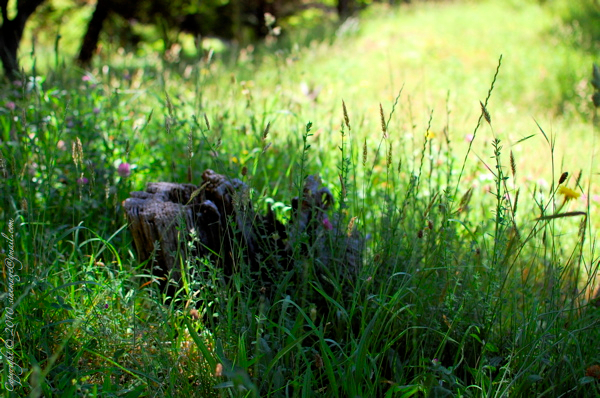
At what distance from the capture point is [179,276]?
207cm

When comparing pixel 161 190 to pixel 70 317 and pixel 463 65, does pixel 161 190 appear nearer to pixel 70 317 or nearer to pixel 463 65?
pixel 70 317

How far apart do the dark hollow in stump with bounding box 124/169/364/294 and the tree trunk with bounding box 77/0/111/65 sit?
6861 millimetres

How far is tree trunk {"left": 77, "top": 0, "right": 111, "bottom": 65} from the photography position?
7.96 metres

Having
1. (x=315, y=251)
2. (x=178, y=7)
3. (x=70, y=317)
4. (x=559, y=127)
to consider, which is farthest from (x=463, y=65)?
(x=70, y=317)

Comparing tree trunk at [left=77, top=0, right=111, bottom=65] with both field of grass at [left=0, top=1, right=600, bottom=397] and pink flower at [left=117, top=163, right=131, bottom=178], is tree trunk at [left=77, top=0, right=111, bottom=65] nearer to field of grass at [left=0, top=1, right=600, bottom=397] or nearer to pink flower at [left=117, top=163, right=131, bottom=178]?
field of grass at [left=0, top=1, right=600, bottom=397]

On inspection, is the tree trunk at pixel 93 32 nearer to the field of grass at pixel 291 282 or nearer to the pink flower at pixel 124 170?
the field of grass at pixel 291 282

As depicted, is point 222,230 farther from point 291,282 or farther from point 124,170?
point 124,170

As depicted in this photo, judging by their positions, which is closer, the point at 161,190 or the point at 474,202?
the point at 161,190

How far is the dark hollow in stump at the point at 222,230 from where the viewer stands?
1881 mm

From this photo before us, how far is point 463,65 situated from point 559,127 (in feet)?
8.29

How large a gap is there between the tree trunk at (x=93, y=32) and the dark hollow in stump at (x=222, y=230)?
22.5 feet

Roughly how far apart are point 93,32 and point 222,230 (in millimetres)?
7189

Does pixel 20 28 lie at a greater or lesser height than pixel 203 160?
greater

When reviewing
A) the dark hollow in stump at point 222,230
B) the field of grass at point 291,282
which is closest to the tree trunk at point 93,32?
the field of grass at point 291,282
